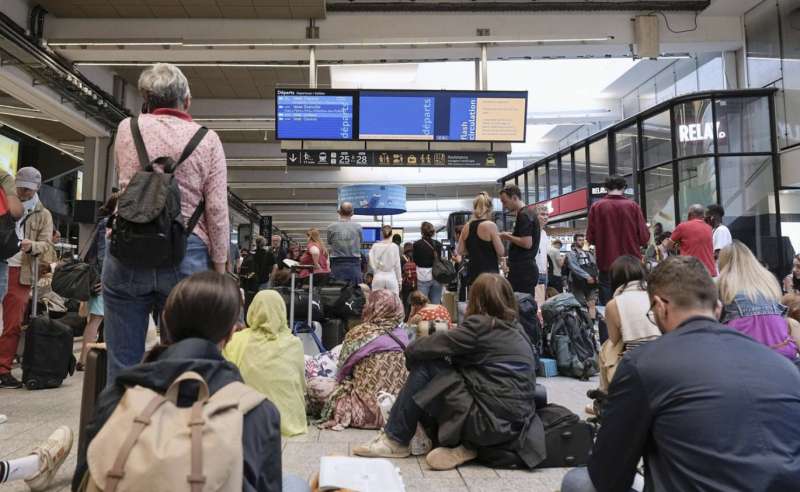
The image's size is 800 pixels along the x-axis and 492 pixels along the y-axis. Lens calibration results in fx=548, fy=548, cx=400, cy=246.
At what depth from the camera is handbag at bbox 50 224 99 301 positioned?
15.3 ft

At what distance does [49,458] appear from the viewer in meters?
2.44

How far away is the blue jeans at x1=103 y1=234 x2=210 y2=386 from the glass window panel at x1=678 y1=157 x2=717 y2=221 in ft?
36.2

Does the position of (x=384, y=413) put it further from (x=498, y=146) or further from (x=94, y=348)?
(x=498, y=146)

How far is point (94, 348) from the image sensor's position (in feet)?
7.30

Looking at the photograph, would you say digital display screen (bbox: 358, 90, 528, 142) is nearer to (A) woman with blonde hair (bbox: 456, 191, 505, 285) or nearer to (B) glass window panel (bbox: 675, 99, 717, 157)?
(A) woman with blonde hair (bbox: 456, 191, 505, 285)

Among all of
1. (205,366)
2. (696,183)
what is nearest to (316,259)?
(205,366)

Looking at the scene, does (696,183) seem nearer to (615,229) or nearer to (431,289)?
(431,289)

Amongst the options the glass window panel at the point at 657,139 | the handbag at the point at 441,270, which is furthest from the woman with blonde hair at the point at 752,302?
the glass window panel at the point at 657,139

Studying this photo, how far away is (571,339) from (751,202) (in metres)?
7.39

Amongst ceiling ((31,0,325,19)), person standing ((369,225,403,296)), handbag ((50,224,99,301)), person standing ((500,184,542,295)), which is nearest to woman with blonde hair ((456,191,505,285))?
person standing ((500,184,542,295))

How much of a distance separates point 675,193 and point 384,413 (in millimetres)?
9844

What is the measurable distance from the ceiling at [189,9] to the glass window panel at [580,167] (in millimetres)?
9156

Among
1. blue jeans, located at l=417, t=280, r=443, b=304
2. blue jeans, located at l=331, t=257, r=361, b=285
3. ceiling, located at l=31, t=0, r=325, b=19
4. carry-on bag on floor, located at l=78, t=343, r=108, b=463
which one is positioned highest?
ceiling, located at l=31, t=0, r=325, b=19

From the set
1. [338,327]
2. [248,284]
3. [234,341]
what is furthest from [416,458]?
[248,284]
